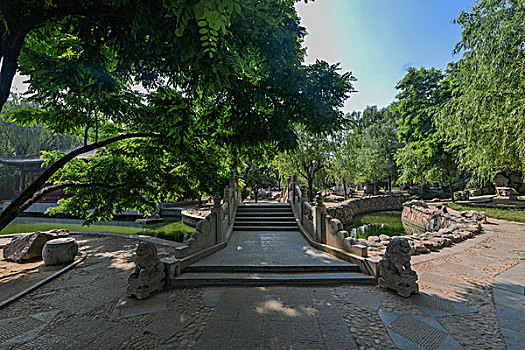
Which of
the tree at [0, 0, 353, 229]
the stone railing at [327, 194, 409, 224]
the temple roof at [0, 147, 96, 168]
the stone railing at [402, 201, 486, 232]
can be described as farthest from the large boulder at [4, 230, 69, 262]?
the temple roof at [0, 147, 96, 168]

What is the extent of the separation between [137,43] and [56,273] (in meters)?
6.56

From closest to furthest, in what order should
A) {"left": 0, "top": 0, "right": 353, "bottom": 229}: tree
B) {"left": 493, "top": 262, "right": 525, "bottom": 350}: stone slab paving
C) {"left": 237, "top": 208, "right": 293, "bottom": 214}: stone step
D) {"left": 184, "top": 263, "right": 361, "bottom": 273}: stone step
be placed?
1. {"left": 493, "top": 262, "right": 525, "bottom": 350}: stone slab paving
2. {"left": 0, "top": 0, "right": 353, "bottom": 229}: tree
3. {"left": 184, "top": 263, "right": 361, "bottom": 273}: stone step
4. {"left": 237, "top": 208, "right": 293, "bottom": 214}: stone step

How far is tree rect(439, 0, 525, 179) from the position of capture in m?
7.14

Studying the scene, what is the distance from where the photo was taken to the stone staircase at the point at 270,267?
16.8 feet

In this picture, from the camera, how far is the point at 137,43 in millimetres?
3559

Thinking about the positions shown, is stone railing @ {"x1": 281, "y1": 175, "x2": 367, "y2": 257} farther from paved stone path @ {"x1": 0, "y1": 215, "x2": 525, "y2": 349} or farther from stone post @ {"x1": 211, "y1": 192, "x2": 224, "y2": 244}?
stone post @ {"x1": 211, "y1": 192, "x2": 224, "y2": 244}

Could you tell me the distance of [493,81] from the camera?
768cm

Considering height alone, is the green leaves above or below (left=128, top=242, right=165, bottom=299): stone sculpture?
above

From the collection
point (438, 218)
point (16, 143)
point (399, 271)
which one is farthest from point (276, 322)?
point (16, 143)

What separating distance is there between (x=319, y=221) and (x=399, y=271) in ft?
10.4

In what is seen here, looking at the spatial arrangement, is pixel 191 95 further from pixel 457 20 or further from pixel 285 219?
pixel 457 20

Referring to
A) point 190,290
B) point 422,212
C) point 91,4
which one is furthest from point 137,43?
point 422,212

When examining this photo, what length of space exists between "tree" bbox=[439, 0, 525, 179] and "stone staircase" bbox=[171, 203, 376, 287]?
22.3ft

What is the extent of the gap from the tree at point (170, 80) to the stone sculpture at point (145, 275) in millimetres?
2194
